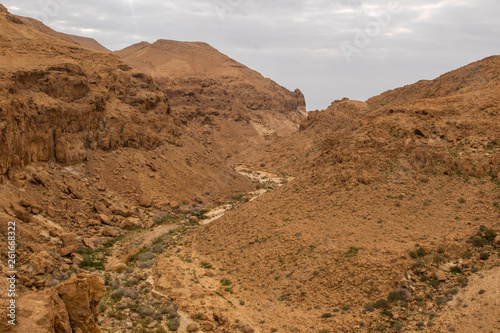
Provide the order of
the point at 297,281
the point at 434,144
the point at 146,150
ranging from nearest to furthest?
the point at 297,281, the point at 434,144, the point at 146,150

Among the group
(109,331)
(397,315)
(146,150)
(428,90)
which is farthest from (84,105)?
(428,90)

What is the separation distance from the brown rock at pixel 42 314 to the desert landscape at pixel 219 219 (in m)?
0.04

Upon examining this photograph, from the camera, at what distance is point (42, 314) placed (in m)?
8.84

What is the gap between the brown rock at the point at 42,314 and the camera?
27.7 ft

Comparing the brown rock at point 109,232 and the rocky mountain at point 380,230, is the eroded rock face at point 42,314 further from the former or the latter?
the brown rock at point 109,232

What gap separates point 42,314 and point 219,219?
49.7 ft

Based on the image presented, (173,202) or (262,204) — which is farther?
(173,202)

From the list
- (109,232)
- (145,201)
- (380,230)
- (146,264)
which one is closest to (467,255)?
(380,230)

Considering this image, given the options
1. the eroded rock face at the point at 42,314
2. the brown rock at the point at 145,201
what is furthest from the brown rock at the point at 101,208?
the eroded rock face at the point at 42,314

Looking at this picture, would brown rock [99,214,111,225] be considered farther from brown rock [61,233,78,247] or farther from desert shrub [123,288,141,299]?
desert shrub [123,288,141,299]

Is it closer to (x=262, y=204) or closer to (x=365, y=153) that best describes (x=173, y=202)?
(x=262, y=204)

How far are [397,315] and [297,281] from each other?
4.22m

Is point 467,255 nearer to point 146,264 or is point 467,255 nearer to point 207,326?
point 207,326

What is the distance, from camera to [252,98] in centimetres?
8106
